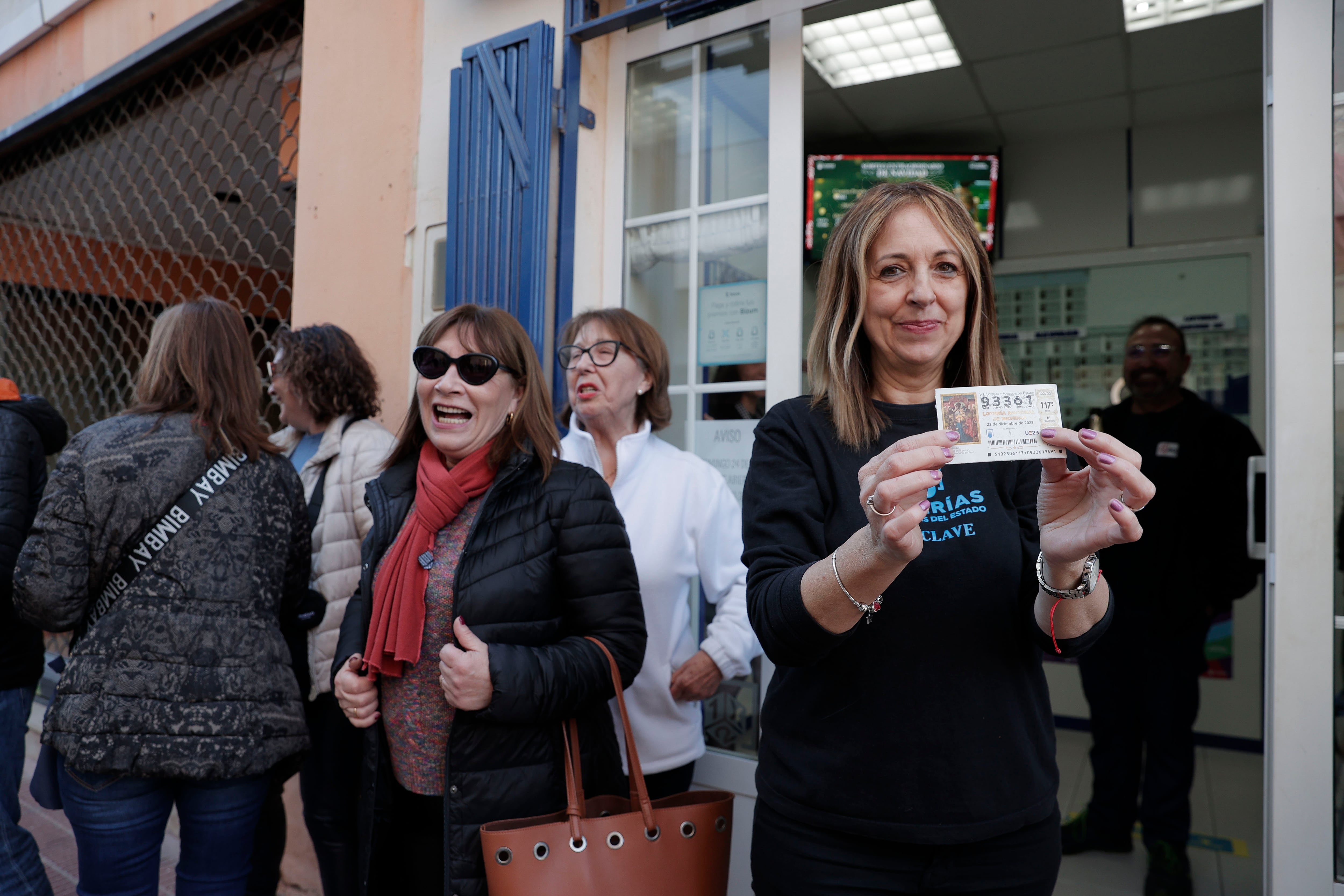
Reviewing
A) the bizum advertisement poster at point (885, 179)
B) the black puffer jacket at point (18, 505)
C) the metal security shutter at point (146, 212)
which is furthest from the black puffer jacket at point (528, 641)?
the bizum advertisement poster at point (885, 179)

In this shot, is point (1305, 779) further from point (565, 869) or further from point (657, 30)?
point (657, 30)

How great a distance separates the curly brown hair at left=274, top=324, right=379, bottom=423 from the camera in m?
2.52

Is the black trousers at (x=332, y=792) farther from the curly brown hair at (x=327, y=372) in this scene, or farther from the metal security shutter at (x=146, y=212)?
the metal security shutter at (x=146, y=212)

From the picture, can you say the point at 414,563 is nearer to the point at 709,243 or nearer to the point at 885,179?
the point at 709,243

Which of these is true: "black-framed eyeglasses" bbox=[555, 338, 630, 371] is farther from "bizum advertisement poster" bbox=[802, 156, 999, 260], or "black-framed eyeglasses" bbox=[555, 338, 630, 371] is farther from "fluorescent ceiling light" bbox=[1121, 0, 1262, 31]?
"fluorescent ceiling light" bbox=[1121, 0, 1262, 31]

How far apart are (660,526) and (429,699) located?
2.26 ft

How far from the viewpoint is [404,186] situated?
3098mm

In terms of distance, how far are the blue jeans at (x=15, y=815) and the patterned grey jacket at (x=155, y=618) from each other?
66 cm

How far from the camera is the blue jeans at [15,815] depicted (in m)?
2.15

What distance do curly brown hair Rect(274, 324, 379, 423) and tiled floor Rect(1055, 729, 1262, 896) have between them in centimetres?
235

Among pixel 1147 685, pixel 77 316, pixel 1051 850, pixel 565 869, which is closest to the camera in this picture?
pixel 1051 850

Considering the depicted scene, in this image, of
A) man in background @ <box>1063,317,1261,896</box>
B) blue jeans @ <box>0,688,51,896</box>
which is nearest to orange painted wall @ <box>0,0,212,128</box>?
blue jeans @ <box>0,688,51,896</box>

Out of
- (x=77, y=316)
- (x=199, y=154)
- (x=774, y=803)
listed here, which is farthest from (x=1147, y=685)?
(x=77, y=316)

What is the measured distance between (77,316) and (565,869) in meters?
5.79
